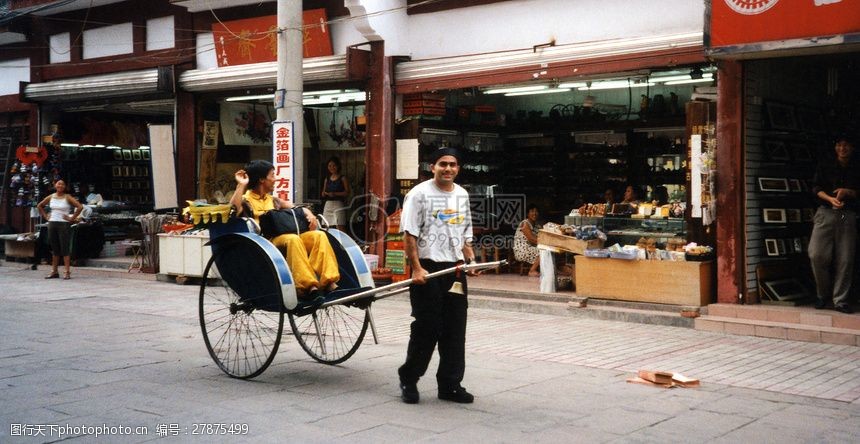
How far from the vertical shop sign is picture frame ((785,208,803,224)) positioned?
6.38 metres

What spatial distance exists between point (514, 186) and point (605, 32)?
4.83m

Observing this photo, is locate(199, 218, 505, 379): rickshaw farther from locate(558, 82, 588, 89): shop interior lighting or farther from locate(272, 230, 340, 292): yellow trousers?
locate(558, 82, 588, 89): shop interior lighting

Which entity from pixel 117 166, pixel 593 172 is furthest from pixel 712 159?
pixel 117 166

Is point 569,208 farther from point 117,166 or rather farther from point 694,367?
point 117,166

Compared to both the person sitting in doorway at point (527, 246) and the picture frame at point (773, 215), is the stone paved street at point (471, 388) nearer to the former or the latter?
the picture frame at point (773, 215)

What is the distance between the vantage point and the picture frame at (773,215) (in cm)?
1051

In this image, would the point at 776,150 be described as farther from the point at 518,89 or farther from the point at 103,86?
the point at 103,86

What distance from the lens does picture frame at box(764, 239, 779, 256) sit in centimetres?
1054

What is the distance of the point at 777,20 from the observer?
891 cm

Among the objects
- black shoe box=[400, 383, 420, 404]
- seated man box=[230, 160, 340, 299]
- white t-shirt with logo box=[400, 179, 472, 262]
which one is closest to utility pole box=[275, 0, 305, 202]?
seated man box=[230, 160, 340, 299]

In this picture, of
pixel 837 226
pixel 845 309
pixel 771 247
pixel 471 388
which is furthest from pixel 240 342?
pixel 837 226

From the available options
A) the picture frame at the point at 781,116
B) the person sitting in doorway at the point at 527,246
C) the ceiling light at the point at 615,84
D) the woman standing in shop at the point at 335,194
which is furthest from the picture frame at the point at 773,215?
the woman standing in shop at the point at 335,194

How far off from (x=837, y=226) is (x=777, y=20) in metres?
2.46

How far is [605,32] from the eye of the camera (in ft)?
38.3
